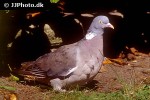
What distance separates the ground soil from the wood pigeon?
0.59 ft

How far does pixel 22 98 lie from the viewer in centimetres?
470

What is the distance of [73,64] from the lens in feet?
16.1

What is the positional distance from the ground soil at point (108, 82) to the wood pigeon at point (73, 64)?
0.18 meters

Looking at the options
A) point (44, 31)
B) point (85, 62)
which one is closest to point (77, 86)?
point (85, 62)

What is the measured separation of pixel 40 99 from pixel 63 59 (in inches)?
Result: 24.9

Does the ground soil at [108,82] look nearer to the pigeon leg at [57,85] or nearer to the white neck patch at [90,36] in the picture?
the pigeon leg at [57,85]

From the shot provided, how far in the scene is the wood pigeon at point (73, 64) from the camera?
16.0 ft

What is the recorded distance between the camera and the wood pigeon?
4.88 m

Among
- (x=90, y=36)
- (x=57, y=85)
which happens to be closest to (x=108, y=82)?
(x=90, y=36)

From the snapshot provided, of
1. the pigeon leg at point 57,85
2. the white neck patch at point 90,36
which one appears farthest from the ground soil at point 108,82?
the white neck patch at point 90,36

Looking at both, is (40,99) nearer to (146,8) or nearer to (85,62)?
(85,62)

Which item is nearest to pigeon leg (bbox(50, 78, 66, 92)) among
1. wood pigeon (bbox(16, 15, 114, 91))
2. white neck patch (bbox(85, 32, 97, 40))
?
wood pigeon (bbox(16, 15, 114, 91))

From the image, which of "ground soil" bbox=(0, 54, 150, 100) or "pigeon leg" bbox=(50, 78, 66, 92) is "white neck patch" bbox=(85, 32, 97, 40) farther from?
"pigeon leg" bbox=(50, 78, 66, 92)

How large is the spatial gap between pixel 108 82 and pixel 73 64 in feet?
2.68
